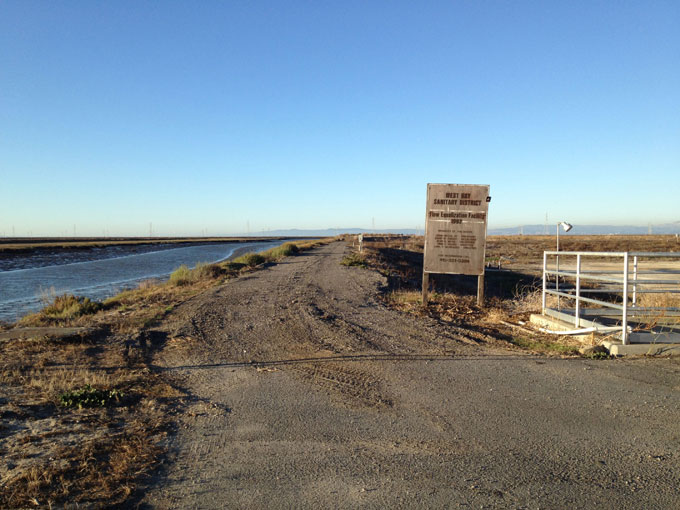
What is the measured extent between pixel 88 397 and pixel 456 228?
9.39 metres

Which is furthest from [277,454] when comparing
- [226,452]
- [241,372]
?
[241,372]

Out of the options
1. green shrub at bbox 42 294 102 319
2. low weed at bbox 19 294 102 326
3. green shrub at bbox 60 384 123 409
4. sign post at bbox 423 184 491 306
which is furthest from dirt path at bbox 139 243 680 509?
green shrub at bbox 42 294 102 319

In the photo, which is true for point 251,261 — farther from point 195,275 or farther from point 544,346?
point 544,346

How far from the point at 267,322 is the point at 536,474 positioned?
735 centimetres

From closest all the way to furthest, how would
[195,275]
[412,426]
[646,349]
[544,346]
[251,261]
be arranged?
[412,426] < [646,349] < [544,346] < [195,275] < [251,261]

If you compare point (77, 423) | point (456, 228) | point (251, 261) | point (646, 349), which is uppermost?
point (456, 228)

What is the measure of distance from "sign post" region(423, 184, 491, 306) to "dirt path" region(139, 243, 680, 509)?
12.3 ft

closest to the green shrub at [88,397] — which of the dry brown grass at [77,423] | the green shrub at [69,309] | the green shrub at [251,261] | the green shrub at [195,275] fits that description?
the dry brown grass at [77,423]

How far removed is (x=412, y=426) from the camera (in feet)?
16.0

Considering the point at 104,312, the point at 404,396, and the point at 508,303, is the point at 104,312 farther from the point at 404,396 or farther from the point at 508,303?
the point at 508,303

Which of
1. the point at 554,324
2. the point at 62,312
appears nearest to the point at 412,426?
the point at 554,324

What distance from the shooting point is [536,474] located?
385cm

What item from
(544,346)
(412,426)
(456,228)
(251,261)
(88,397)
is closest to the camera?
(412,426)

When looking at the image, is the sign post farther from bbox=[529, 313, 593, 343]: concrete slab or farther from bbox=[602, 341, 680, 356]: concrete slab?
bbox=[602, 341, 680, 356]: concrete slab
